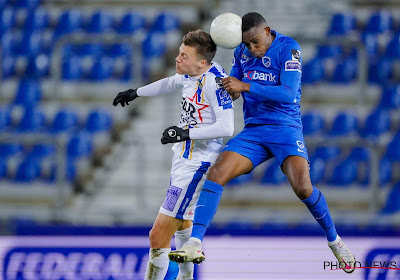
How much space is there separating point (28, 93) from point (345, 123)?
13.9 feet

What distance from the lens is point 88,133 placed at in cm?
933

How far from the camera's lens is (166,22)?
10922mm

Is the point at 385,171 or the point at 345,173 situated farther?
the point at 385,171

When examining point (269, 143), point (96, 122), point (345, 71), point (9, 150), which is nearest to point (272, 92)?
point (269, 143)

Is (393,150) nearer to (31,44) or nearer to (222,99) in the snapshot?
(222,99)

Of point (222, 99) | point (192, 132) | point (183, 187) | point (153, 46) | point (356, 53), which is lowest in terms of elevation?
point (183, 187)

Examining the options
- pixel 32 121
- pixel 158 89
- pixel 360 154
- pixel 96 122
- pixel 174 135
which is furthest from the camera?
pixel 32 121

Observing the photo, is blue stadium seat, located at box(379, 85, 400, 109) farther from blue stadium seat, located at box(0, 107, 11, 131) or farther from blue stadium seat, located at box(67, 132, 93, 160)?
blue stadium seat, located at box(0, 107, 11, 131)

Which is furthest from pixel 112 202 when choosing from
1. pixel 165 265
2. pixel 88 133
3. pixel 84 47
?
pixel 165 265

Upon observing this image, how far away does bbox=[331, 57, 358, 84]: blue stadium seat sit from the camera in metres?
9.88

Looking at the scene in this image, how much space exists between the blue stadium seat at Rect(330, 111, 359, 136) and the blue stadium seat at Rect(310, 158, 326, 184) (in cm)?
75

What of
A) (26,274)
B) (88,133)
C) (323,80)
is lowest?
(26,274)

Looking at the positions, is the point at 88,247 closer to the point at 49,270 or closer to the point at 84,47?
the point at 49,270

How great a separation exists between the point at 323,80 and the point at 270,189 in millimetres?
2304
